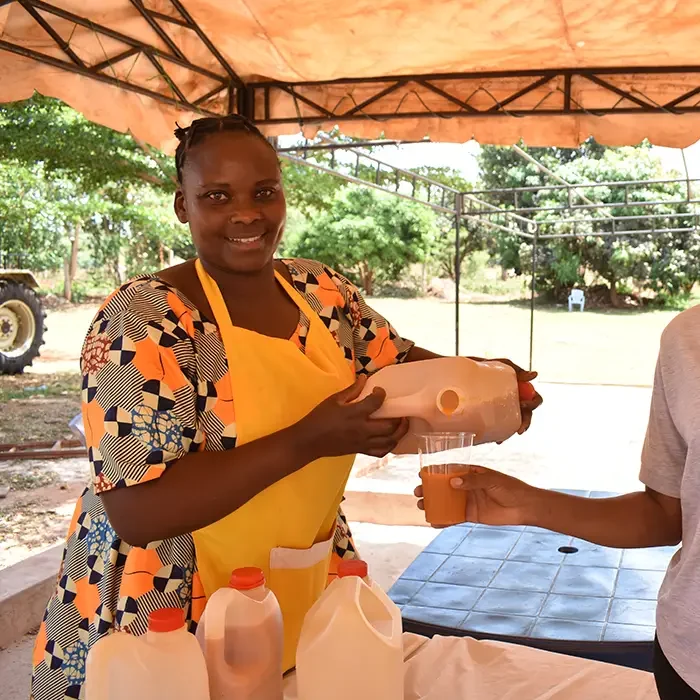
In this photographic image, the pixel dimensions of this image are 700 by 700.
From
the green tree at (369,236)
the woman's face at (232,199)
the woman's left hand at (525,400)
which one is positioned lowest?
the woman's left hand at (525,400)

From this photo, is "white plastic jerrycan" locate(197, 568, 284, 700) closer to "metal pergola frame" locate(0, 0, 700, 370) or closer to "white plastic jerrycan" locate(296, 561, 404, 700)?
"white plastic jerrycan" locate(296, 561, 404, 700)

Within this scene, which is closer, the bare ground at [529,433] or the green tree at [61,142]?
the bare ground at [529,433]

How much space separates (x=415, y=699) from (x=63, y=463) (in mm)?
7246

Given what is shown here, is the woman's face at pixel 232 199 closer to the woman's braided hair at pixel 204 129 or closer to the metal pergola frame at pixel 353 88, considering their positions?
the woman's braided hair at pixel 204 129

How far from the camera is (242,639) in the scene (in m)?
1.14

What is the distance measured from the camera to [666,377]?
1.14 m

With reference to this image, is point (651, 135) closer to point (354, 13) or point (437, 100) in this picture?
point (437, 100)

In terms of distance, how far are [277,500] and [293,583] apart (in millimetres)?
155

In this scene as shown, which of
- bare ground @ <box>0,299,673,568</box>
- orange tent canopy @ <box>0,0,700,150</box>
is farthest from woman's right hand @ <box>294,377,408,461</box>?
bare ground @ <box>0,299,673,568</box>

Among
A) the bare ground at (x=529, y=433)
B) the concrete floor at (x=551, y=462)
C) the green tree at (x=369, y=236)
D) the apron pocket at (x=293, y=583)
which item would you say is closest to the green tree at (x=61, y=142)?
the bare ground at (x=529, y=433)

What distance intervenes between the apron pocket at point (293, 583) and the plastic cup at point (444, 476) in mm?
224

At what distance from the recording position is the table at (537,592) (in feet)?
7.81

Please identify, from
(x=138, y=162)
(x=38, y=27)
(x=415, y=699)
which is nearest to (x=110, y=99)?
(x=38, y=27)

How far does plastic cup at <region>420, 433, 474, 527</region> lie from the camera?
133cm
